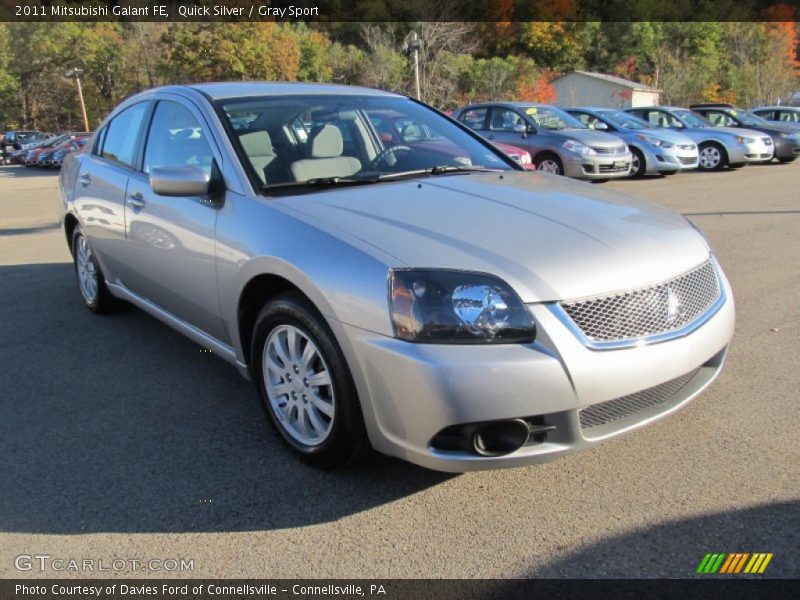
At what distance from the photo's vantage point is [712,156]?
1630 cm

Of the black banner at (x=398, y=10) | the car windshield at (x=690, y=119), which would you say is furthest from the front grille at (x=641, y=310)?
the black banner at (x=398, y=10)

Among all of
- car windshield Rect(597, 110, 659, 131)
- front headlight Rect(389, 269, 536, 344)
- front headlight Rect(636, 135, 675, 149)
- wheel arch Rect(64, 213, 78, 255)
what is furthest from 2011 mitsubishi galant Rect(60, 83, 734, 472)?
car windshield Rect(597, 110, 659, 131)

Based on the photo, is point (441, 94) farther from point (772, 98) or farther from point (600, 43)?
point (600, 43)

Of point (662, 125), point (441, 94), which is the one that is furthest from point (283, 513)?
point (441, 94)

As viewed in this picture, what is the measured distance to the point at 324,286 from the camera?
2557mm

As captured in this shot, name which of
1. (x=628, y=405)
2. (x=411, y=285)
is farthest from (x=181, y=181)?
(x=628, y=405)

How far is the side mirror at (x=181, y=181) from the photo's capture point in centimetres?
312

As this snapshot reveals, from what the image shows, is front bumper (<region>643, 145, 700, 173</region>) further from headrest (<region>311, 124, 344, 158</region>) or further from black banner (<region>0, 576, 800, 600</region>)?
black banner (<region>0, 576, 800, 600</region>)

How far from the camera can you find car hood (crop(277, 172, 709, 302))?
242 centimetres

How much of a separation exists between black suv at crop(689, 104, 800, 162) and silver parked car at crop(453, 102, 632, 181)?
19.2 feet

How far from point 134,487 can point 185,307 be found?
111 centimetres

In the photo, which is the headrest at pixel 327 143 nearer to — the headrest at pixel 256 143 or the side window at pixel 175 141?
the headrest at pixel 256 143

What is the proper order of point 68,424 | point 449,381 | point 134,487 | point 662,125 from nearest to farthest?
point 449,381, point 134,487, point 68,424, point 662,125

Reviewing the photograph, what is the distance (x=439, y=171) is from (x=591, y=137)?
10.5 m
